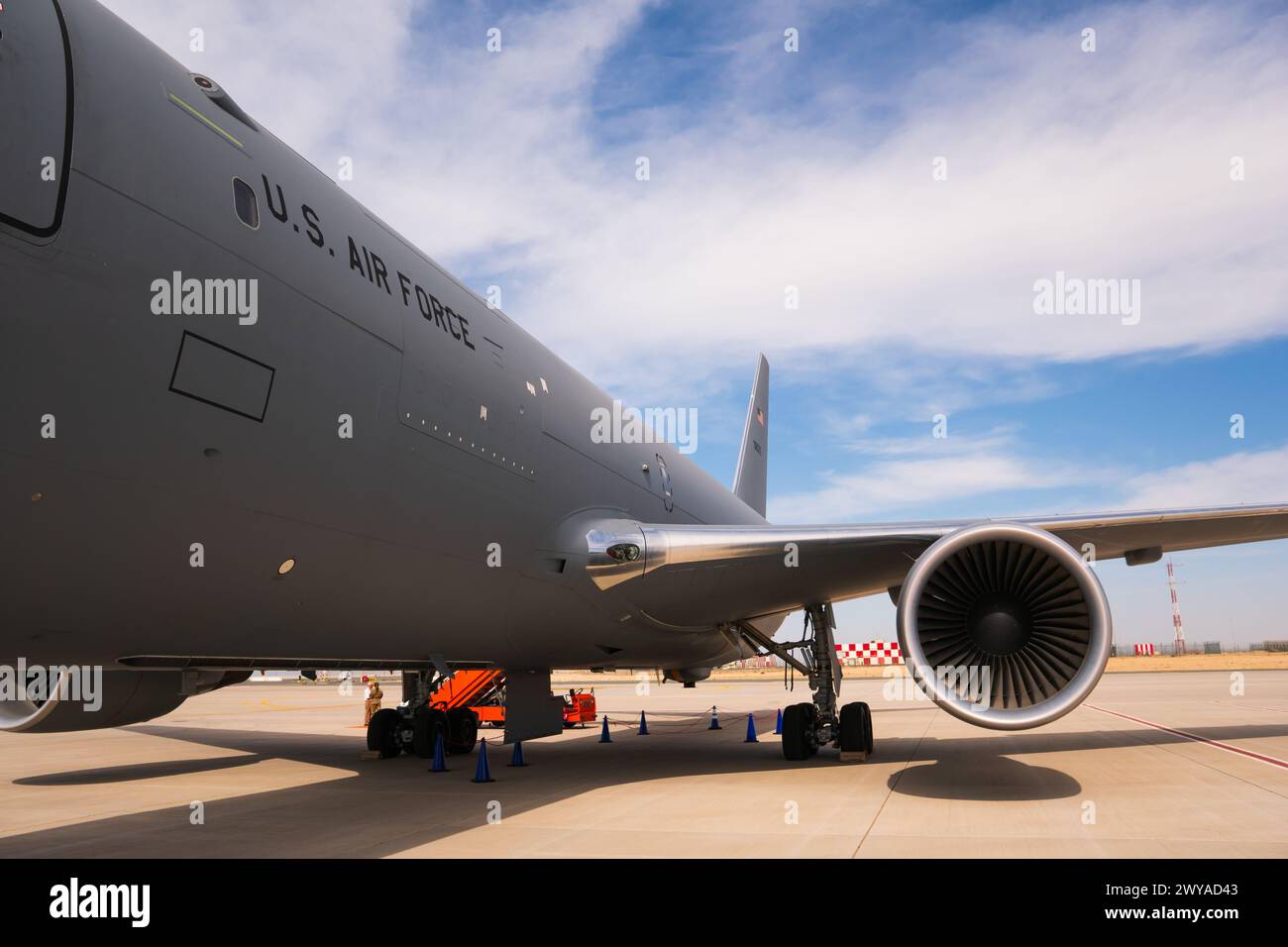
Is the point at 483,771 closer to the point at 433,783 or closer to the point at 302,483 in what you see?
the point at 433,783

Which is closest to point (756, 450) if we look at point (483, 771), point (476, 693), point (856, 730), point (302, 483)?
point (476, 693)

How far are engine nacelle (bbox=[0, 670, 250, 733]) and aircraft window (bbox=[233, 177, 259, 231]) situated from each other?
16.1 feet

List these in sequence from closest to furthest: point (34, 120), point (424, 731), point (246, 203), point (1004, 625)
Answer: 1. point (34, 120)
2. point (246, 203)
3. point (1004, 625)
4. point (424, 731)

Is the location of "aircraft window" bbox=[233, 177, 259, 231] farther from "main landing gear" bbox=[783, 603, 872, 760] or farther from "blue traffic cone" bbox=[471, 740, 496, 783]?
"main landing gear" bbox=[783, 603, 872, 760]

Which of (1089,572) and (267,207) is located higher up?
(267,207)

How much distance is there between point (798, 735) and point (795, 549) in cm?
295

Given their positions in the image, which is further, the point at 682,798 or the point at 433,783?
the point at 433,783

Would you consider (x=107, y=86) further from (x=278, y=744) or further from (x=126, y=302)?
(x=278, y=744)

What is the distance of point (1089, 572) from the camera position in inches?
261

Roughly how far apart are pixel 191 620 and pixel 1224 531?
30.0 feet

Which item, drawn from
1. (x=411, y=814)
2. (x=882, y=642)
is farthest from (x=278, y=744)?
(x=882, y=642)

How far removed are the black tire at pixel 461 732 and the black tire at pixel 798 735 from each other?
4.27 metres

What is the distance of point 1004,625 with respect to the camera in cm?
698
